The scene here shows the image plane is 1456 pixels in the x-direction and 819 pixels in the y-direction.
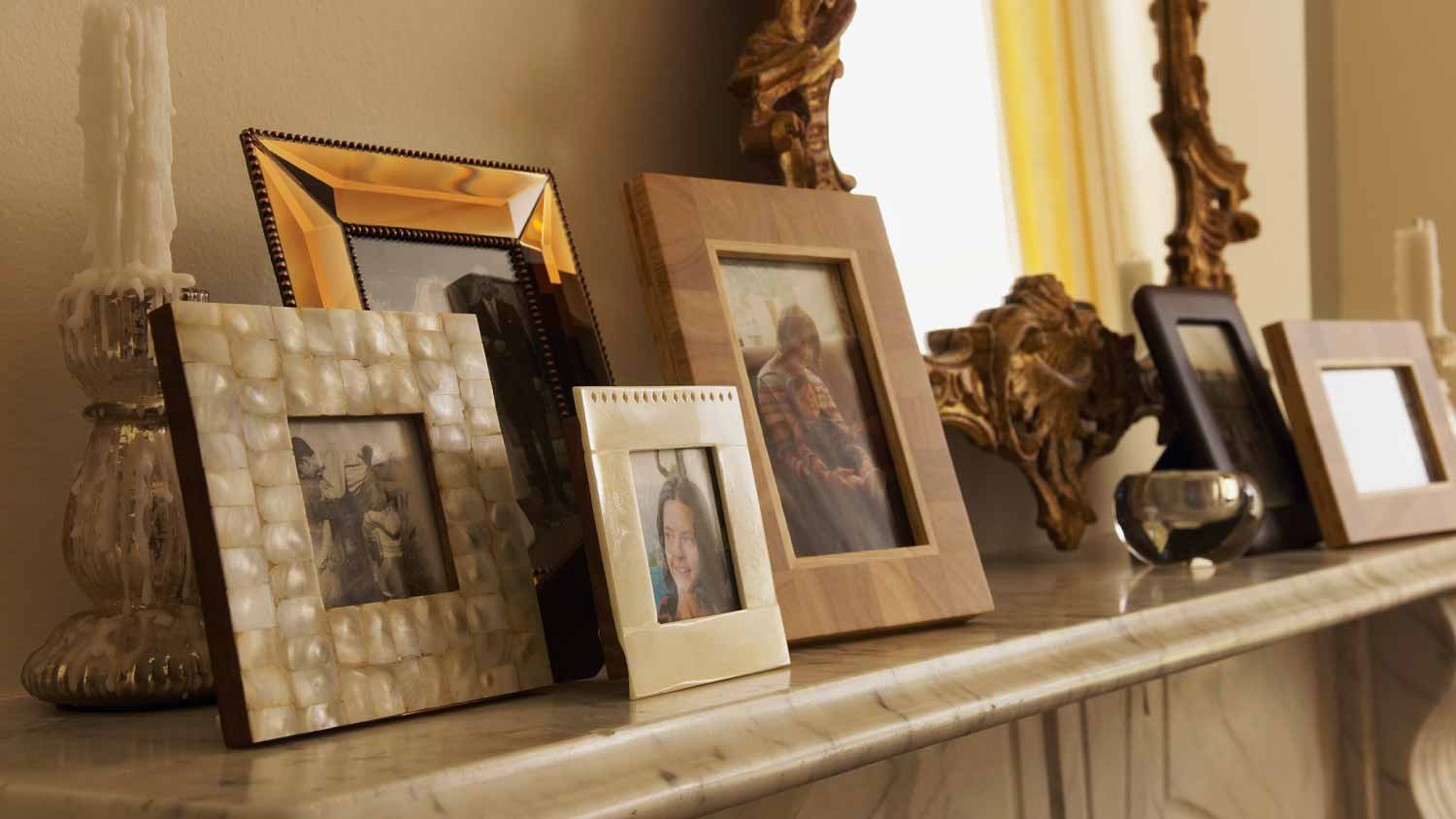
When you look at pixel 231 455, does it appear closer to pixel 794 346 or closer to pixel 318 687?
pixel 318 687

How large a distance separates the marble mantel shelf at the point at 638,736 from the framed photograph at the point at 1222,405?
1.10 ft

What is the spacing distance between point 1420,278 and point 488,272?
122cm

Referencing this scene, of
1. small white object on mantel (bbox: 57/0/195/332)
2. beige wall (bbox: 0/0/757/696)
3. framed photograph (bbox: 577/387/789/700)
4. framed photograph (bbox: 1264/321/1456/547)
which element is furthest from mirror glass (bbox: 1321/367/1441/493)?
small white object on mantel (bbox: 57/0/195/332)

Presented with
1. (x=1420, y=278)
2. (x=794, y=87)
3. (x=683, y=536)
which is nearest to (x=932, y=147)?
(x=794, y=87)

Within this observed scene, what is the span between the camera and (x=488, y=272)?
0.71 meters

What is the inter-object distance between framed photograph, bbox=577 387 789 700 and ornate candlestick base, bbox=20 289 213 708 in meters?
0.20

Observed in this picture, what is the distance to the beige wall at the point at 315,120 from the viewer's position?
2.09 feet

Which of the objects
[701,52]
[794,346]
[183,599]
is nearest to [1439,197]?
[701,52]

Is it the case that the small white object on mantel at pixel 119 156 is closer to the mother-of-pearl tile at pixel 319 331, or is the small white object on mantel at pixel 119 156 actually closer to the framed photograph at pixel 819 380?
the mother-of-pearl tile at pixel 319 331

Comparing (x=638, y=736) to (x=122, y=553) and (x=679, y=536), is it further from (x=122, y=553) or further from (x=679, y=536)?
(x=122, y=553)

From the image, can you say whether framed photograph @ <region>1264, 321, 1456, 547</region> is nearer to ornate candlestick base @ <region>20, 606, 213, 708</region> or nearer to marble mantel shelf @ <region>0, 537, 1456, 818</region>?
marble mantel shelf @ <region>0, 537, 1456, 818</region>

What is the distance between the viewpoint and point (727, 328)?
2.27ft

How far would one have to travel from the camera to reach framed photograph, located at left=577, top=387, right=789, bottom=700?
0.54 metres

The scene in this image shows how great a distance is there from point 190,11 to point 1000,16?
70cm
